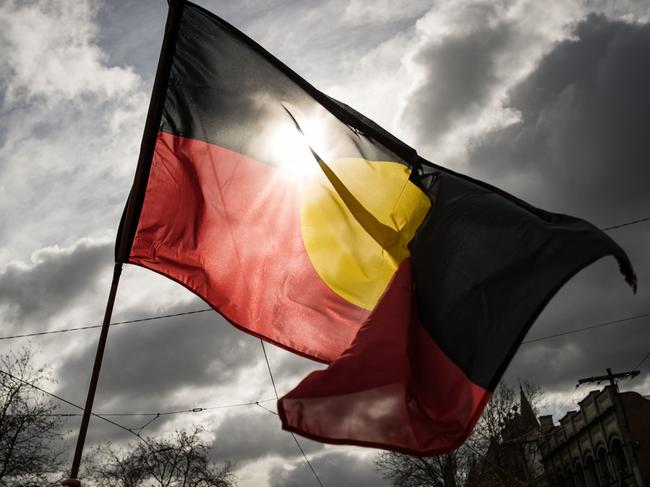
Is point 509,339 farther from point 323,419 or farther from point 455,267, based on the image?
point 323,419

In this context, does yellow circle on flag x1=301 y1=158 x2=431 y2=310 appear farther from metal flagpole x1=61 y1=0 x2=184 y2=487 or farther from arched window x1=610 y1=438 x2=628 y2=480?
arched window x1=610 y1=438 x2=628 y2=480

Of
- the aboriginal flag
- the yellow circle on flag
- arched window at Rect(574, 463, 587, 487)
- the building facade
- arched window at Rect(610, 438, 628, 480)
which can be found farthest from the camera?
arched window at Rect(574, 463, 587, 487)

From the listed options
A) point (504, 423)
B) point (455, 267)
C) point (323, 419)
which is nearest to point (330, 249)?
point (455, 267)

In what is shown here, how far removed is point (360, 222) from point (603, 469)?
38291mm

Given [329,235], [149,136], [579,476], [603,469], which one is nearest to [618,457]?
[603,469]

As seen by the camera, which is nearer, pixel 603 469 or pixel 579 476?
pixel 603 469

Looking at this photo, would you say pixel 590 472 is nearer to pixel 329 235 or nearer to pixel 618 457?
pixel 618 457

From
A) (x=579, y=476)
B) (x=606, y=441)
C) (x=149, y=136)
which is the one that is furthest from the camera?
A: (x=579, y=476)

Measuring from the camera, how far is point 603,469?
1460 inches

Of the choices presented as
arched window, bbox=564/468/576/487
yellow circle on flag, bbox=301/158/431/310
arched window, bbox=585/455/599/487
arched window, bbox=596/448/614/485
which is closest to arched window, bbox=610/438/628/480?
arched window, bbox=596/448/614/485

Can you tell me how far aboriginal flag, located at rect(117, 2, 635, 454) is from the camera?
12.7 ft

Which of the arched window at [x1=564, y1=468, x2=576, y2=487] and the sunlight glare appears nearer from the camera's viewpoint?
the sunlight glare

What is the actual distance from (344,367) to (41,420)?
87.7 ft

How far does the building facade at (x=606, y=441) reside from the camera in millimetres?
32500
